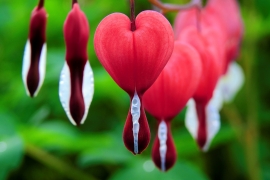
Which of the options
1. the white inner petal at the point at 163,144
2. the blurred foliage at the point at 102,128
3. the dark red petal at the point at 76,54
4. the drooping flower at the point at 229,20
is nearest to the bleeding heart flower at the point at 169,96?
the white inner petal at the point at 163,144

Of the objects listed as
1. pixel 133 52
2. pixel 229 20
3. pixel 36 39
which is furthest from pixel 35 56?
pixel 229 20

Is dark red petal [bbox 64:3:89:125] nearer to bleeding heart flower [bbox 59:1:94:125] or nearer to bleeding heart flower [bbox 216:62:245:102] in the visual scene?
bleeding heart flower [bbox 59:1:94:125]

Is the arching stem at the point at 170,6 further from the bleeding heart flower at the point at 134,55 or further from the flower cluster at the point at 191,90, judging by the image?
the bleeding heart flower at the point at 134,55

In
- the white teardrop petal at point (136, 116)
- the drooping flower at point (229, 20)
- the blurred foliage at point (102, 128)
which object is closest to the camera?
the white teardrop petal at point (136, 116)

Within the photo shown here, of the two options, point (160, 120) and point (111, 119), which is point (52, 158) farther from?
point (160, 120)

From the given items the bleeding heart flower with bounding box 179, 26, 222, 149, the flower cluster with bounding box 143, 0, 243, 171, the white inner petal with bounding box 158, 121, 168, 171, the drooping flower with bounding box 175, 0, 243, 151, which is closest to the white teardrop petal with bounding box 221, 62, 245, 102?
the drooping flower with bounding box 175, 0, 243, 151

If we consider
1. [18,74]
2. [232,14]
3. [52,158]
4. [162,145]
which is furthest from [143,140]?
[18,74]

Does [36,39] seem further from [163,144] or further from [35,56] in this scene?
[163,144]
